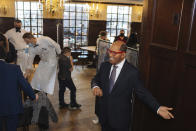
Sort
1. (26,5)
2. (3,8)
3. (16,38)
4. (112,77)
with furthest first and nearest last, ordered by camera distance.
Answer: (26,5) < (3,8) < (16,38) < (112,77)

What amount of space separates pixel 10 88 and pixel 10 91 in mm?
40

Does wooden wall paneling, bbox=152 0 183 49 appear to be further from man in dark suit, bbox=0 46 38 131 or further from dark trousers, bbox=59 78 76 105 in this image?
dark trousers, bbox=59 78 76 105

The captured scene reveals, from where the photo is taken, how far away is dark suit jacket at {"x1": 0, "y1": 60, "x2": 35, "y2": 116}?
8.46ft

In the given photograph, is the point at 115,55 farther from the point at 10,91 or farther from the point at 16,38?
the point at 16,38

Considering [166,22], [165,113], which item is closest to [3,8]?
[166,22]

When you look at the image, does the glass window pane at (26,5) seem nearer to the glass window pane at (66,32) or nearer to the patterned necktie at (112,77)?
the glass window pane at (66,32)

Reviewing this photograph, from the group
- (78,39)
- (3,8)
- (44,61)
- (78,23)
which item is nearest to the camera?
(44,61)

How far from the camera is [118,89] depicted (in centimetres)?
232

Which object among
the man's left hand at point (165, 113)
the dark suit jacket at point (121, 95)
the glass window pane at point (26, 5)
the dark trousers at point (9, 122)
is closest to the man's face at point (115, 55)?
the dark suit jacket at point (121, 95)

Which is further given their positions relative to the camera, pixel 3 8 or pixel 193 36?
pixel 3 8

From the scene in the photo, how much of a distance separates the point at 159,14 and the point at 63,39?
8899mm

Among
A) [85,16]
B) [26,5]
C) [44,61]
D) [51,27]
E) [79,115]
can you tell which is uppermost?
[26,5]

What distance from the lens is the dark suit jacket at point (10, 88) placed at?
258 centimetres

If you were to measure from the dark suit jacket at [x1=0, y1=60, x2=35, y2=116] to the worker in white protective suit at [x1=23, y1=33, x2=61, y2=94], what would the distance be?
5.34 feet
